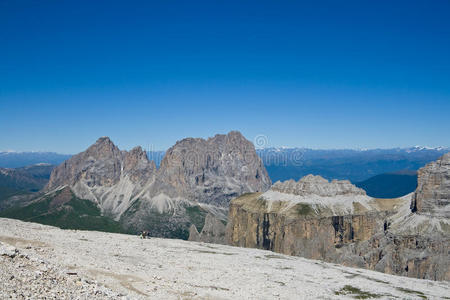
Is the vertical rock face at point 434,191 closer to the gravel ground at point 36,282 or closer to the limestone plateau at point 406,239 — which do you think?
the limestone plateau at point 406,239

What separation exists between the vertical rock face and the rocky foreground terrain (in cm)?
8554

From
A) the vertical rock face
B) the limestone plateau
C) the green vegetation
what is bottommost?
the limestone plateau

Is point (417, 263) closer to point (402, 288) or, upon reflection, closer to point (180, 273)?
point (402, 288)

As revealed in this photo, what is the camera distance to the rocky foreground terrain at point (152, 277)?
3066 centimetres

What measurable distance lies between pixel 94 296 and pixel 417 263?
136320 millimetres

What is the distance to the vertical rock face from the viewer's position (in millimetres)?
166375

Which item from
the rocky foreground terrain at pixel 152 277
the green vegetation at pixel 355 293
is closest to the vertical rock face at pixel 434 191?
the rocky foreground terrain at pixel 152 277

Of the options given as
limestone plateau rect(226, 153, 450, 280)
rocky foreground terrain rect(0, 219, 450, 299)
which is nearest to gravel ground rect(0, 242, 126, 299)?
rocky foreground terrain rect(0, 219, 450, 299)

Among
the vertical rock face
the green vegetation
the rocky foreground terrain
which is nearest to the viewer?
the rocky foreground terrain

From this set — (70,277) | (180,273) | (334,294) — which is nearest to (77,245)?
(180,273)

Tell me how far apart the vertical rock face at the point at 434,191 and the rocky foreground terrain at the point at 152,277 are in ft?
281

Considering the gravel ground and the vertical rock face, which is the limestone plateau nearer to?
the vertical rock face

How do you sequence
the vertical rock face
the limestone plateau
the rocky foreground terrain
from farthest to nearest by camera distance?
the vertical rock face
the limestone plateau
the rocky foreground terrain

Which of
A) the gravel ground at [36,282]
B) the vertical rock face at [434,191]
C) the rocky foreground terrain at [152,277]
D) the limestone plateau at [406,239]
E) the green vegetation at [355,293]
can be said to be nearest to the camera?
the gravel ground at [36,282]
